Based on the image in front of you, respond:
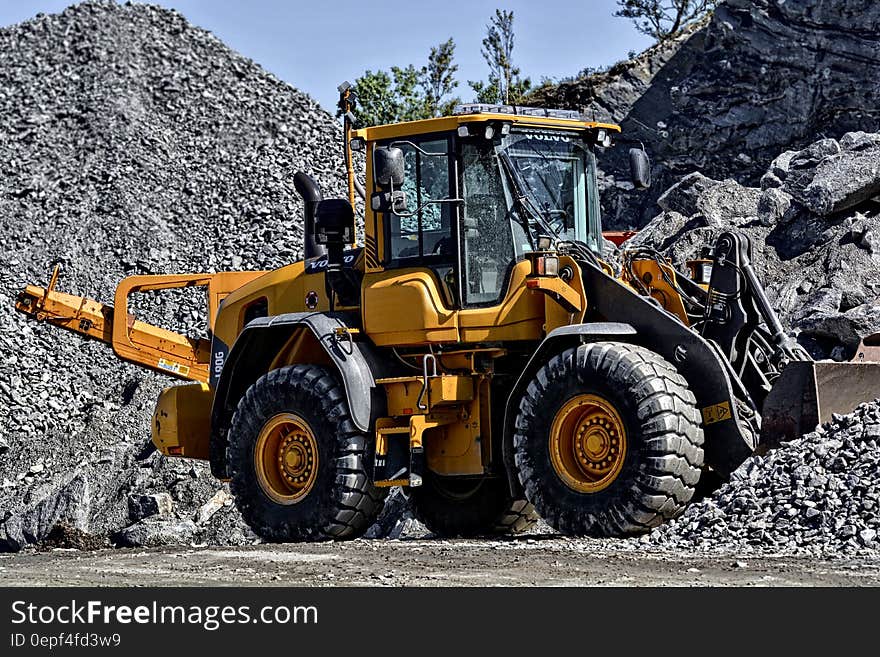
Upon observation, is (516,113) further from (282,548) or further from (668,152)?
(668,152)

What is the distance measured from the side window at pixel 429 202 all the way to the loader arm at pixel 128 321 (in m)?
3.83

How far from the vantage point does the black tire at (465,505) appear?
12016 millimetres

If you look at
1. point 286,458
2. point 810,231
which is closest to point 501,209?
point 286,458

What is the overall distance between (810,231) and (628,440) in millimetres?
10266

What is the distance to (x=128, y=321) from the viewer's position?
14477mm

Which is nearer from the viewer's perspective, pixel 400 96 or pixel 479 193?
pixel 479 193

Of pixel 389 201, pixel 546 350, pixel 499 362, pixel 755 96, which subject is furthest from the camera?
pixel 755 96

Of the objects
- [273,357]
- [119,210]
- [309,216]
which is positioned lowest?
[273,357]

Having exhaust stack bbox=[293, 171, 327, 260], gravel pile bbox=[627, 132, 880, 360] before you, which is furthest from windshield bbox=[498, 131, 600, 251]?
gravel pile bbox=[627, 132, 880, 360]

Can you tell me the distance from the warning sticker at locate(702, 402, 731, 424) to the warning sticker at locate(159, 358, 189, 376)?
6.77 m

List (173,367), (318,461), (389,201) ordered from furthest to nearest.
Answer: (173,367) < (318,461) < (389,201)

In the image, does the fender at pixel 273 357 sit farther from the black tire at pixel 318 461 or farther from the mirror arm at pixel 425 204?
the mirror arm at pixel 425 204

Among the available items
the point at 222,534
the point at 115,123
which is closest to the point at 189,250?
the point at 115,123

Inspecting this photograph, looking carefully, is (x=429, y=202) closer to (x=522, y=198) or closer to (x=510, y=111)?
(x=522, y=198)
